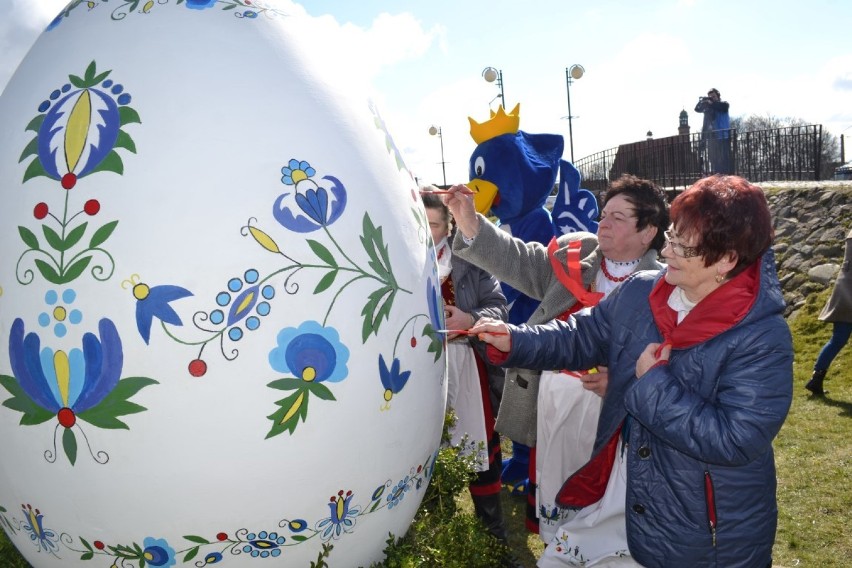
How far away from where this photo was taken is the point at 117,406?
1885 mm

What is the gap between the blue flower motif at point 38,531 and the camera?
2.07 metres

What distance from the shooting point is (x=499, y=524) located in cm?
365

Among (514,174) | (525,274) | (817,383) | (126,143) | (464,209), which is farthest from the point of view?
(817,383)

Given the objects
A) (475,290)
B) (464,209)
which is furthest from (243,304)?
(475,290)

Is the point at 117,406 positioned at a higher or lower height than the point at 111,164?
lower

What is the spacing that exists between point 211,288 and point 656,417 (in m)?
1.27

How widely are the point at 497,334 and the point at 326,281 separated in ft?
2.80

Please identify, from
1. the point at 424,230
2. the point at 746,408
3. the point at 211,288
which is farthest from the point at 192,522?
the point at 746,408

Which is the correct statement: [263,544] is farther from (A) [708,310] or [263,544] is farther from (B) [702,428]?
(A) [708,310]

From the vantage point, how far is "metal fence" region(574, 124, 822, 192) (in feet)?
40.9

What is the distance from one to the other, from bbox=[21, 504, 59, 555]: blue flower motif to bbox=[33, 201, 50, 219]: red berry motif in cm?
80

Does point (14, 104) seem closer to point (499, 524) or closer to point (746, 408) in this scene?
point (746, 408)

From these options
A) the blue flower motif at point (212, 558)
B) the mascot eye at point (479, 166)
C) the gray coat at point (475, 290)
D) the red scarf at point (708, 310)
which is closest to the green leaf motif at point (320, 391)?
the blue flower motif at point (212, 558)

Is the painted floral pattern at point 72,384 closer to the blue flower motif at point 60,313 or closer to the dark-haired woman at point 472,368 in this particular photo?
the blue flower motif at point 60,313
